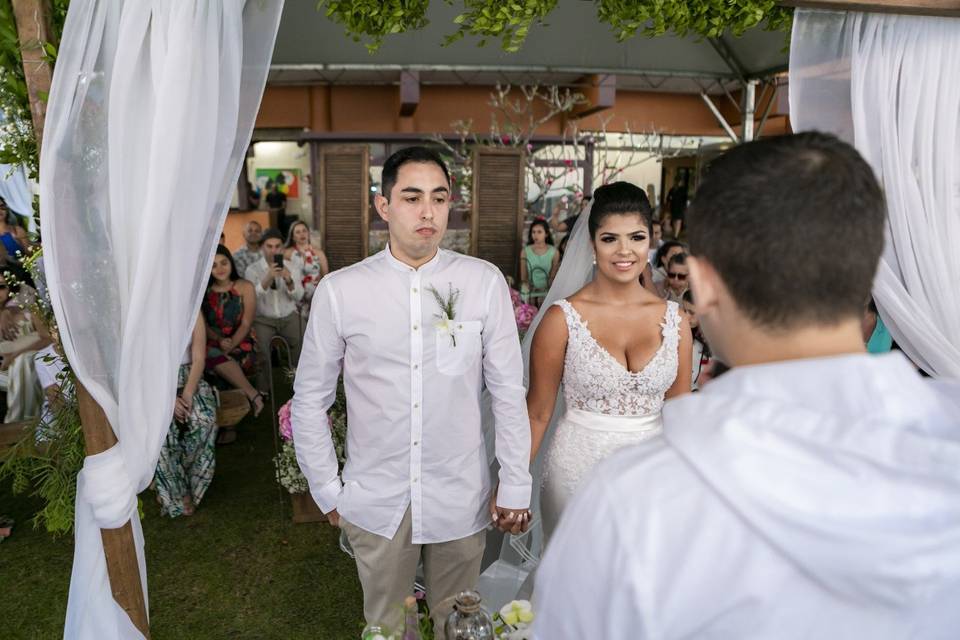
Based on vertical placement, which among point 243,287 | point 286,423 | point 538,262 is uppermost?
point 538,262

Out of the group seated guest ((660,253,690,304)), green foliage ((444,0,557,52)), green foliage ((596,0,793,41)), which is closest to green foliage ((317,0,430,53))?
green foliage ((444,0,557,52))

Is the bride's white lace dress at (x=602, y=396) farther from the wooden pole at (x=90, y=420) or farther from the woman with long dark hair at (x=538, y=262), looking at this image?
the woman with long dark hair at (x=538, y=262)

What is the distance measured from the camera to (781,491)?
862 millimetres

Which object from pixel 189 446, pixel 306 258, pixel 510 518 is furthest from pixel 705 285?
pixel 306 258

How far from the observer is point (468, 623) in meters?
1.71

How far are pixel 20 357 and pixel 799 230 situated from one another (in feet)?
18.5

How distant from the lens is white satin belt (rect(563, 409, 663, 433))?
2.78m

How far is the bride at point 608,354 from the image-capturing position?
275 cm

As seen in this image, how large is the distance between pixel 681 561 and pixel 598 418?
192cm

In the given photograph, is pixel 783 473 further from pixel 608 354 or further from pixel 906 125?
pixel 906 125

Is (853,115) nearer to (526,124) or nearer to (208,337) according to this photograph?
(208,337)

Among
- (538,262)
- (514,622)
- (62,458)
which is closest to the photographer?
(514,622)

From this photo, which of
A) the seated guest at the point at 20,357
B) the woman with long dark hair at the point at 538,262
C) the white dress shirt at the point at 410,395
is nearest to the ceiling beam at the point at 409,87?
the woman with long dark hair at the point at 538,262

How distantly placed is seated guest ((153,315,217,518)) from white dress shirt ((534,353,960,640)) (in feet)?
12.9
